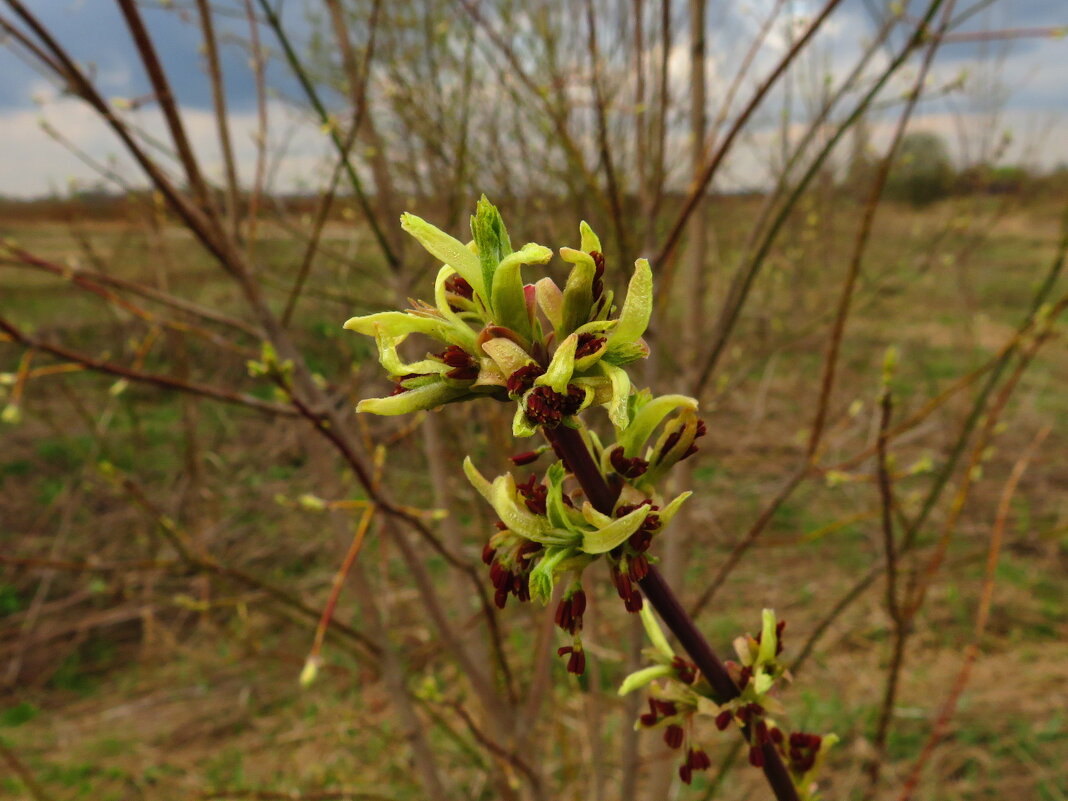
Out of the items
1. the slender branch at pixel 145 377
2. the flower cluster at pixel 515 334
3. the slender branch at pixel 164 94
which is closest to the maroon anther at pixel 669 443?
the flower cluster at pixel 515 334

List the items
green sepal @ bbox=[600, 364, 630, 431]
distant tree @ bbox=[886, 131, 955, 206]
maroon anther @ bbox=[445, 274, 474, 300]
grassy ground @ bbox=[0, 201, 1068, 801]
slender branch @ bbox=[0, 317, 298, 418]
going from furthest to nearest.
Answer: distant tree @ bbox=[886, 131, 955, 206] < grassy ground @ bbox=[0, 201, 1068, 801] < slender branch @ bbox=[0, 317, 298, 418] < maroon anther @ bbox=[445, 274, 474, 300] < green sepal @ bbox=[600, 364, 630, 431]

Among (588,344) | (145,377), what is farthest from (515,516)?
(145,377)

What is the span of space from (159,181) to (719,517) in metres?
5.66

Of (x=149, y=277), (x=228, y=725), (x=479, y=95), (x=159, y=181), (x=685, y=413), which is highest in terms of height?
(x=479, y=95)

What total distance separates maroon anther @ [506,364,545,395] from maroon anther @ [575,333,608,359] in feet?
0.10

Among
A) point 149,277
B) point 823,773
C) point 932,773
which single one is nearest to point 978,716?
point 932,773

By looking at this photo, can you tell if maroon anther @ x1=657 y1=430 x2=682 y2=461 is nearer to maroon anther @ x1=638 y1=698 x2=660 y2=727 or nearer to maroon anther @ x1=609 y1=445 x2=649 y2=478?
maroon anther @ x1=609 y1=445 x2=649 y2=478

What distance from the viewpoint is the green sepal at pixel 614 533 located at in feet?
1.47

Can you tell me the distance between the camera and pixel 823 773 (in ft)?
12.4

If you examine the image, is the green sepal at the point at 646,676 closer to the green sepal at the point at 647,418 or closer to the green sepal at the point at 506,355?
the green sepal at the point at 647,418

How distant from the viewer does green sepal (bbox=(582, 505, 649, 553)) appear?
0.45 meters

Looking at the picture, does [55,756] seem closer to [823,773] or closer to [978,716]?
[823,773]

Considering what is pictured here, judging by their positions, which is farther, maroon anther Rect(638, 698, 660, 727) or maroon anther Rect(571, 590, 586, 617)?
maroon anther Rect(638, 698, 660, 727)

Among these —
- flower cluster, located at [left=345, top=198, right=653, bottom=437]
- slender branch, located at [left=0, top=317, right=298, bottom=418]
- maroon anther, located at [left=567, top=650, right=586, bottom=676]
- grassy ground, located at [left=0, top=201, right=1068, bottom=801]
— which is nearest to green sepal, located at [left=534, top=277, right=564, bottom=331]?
flower cluster, located at [left=345, top=198, right=653, bottom=437]
